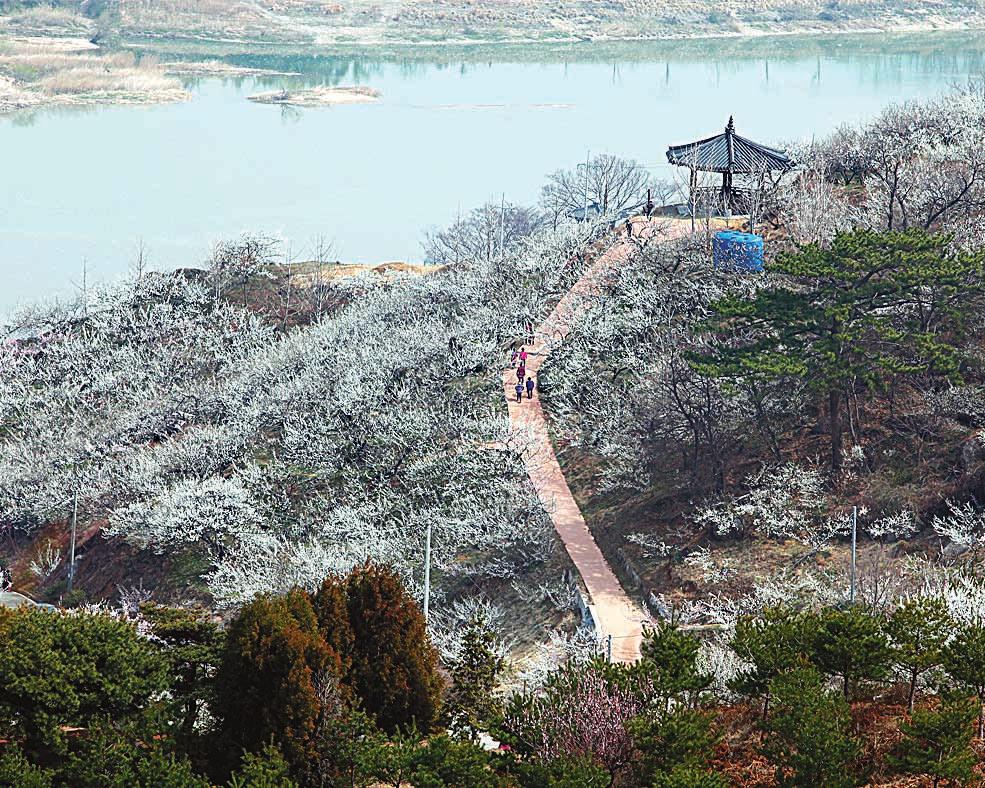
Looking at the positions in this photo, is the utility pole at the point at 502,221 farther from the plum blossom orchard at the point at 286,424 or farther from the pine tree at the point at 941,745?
the pine tree at the point at 941,745

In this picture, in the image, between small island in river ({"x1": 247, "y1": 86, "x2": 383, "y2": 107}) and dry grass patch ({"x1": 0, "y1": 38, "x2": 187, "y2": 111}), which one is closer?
small island in river ({"x1": 247, "y1": 86, "x2": 383, "y2": 107})

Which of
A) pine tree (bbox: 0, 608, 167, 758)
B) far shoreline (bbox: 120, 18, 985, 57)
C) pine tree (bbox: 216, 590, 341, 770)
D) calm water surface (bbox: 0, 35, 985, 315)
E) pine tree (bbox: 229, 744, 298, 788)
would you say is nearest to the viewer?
pine tree (bbox: 229, 744, 298, 788)

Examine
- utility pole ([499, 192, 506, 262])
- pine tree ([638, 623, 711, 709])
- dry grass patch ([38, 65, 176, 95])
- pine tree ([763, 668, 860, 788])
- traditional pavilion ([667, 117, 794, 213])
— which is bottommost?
dry grass patch ([38, 65, 176, 95])

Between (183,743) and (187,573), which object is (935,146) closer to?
(187,573)

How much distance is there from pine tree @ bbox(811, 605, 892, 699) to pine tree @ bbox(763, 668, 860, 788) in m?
0.55

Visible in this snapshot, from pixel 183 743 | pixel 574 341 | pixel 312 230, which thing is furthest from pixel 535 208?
pixel 183 743

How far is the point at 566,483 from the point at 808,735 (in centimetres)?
1743

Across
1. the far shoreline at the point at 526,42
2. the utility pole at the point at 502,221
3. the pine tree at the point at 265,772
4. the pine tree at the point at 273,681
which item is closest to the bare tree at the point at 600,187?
the utility pole at the point at 502,221

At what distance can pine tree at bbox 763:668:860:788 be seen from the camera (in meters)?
→ 18.0

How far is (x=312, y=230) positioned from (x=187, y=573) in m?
39.2

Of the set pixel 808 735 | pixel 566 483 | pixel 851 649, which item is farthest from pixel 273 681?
pixel 566 483

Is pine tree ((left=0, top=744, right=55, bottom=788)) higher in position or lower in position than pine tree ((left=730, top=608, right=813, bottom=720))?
lower

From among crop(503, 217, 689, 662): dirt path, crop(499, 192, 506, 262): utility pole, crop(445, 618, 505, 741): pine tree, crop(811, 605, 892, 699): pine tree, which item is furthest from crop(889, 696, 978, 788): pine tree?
crop(499, 192, 506, 262): utility pole

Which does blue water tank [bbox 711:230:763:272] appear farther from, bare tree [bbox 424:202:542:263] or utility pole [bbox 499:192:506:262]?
bare tree [bbox 424:202:542:263]
